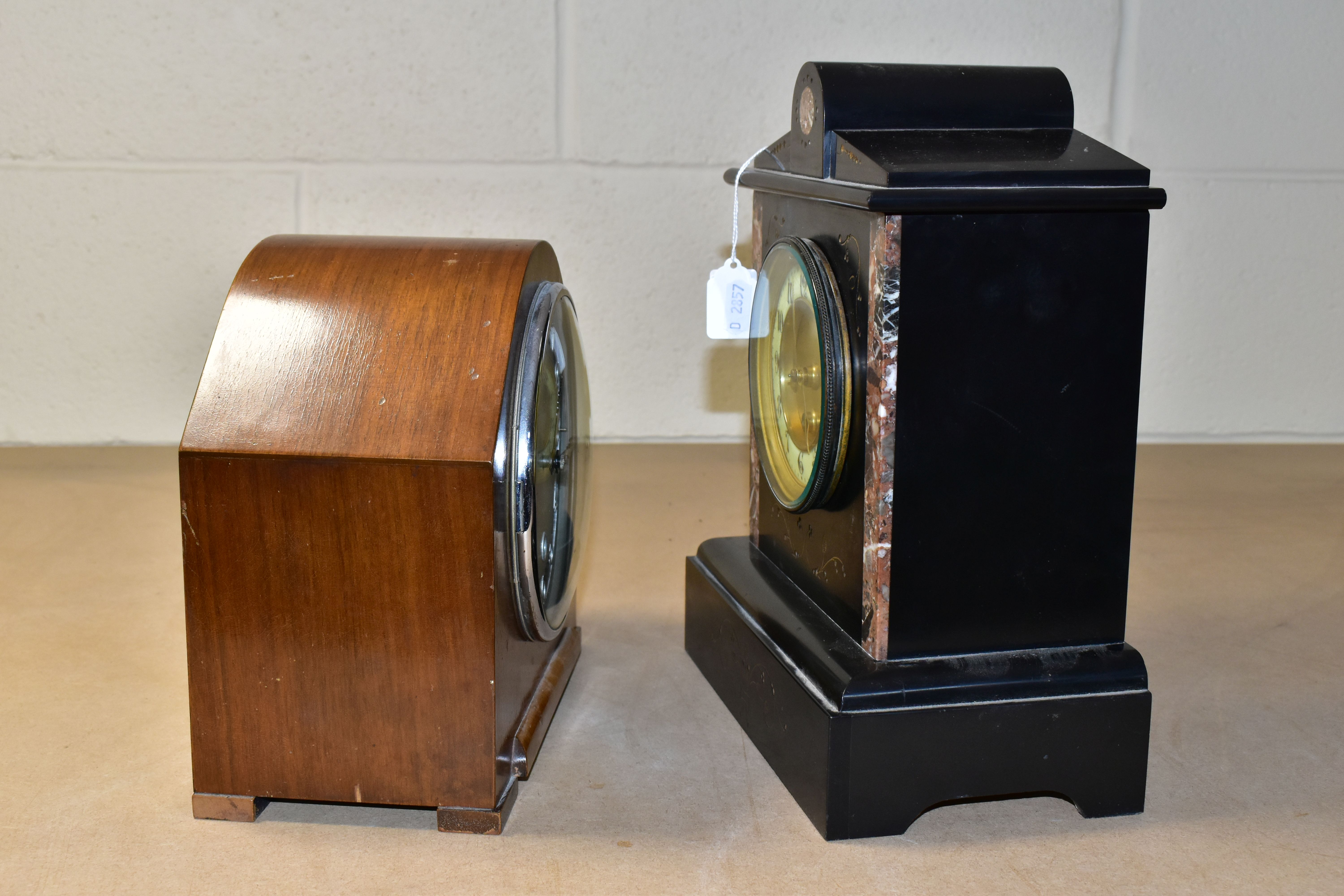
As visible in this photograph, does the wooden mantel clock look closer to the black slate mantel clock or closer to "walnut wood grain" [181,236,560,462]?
"walnut wood grain" [181,236,560,462]

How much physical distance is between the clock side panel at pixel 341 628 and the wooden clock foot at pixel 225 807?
0.01m

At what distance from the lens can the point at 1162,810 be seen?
5.73 ft

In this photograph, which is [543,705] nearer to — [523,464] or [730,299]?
[523,464]

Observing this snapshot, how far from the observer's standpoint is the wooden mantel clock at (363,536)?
1579 mm

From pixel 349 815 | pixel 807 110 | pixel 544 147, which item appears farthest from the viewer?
pixel 544 147

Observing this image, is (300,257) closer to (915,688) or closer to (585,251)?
(915,688)

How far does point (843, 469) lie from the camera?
5.79ft

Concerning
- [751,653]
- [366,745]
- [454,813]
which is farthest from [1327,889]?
[366,745]

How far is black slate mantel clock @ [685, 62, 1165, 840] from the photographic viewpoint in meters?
1.61

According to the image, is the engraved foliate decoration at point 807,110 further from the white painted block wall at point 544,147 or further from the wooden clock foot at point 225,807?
the white painted block wall at point 544,147

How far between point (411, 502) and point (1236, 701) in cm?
148

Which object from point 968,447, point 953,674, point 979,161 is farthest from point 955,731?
point 979,161

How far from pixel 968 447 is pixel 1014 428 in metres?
0.07

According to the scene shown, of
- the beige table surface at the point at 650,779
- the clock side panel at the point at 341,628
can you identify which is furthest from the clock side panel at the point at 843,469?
the clock side panel at the point at 341,628
